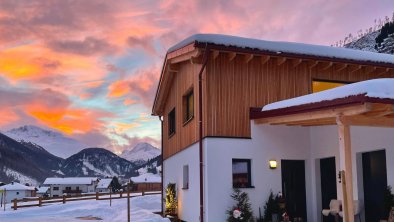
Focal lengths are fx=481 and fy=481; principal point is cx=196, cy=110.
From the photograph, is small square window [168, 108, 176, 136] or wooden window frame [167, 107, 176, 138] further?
small square window [168, 108, 176, 136]

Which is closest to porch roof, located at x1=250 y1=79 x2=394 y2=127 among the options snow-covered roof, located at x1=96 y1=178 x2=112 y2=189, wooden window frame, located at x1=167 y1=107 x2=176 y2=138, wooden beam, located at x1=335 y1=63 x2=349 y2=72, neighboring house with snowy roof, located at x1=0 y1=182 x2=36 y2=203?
wooden beam, located at x1=335 y1=63 x2=349 y2=72

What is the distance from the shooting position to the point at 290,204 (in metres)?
13.9

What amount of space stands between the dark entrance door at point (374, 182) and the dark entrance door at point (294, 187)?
213 centimetres

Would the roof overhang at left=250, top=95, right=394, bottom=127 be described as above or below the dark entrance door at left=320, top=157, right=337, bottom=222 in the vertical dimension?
above

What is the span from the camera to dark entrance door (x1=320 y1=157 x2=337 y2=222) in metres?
13.6

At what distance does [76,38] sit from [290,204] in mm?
12840

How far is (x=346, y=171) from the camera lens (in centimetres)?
984

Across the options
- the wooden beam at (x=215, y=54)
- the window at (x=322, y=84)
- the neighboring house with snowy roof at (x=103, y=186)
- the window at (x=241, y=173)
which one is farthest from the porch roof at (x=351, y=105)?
the neighboring house with snowy roof at (x=103, y=186)

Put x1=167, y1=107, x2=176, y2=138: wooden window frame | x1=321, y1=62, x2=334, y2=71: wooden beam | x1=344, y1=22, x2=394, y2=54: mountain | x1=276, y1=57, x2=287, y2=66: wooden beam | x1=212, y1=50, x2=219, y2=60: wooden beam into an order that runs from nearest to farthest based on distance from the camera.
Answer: x1=212, y1=50, x2=219, y2=60: wooden beam < x1=276, y1=57, x2=287, y2=66: wooden beam < x1=321, y1=62, x2=334, y2=71: wooden beam < x1=167, y1=107, x2=176, y2=138: wooden window frame < x1=344, y1=22, x2=394, y2=54: mountain

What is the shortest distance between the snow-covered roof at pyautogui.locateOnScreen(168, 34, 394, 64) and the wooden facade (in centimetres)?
21

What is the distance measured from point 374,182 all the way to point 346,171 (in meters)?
2.76

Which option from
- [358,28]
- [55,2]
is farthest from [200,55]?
[358,28]

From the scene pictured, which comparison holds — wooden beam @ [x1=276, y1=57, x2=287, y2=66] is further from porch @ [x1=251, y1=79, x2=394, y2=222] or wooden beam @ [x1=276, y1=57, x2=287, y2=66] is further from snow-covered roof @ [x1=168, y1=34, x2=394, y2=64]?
porch @ [x1=251, y1=79, x2=394, y2=222]

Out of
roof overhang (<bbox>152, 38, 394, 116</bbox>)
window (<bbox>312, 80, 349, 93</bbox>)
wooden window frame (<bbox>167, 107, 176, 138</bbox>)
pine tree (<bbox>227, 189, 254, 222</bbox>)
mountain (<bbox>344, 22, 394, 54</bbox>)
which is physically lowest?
pine tree (<bbox>227, 189, 254, 222</bbox>)
